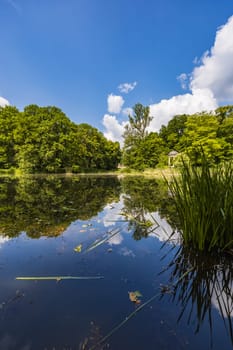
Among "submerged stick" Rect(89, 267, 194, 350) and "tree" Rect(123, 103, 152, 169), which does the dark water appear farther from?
"tree" Rect(123, 103, 152, 169)

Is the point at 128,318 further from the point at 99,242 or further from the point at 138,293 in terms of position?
the point at 99,242

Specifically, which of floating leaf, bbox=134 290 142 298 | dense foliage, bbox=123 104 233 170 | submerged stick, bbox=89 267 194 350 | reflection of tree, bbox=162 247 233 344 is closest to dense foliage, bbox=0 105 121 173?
dense foliage, bbox=123 104 233 170

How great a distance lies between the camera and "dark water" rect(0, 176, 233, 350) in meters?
1.17

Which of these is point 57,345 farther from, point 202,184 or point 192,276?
point 202,184

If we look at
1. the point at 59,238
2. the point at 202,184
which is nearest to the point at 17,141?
the point at 59,238

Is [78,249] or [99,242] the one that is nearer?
[78,249]

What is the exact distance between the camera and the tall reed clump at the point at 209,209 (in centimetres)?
212

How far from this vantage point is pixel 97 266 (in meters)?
2.11

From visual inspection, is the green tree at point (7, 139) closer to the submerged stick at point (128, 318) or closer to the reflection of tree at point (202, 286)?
the reflection of tree at point (202, 286)

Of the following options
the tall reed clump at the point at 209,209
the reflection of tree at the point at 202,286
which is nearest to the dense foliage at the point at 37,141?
the tall reed clump at the point at 209,209

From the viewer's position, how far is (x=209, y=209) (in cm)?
211

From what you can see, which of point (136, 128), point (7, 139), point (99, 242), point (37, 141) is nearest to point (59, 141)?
point (37, 141)

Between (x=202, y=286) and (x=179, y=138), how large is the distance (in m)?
33.2

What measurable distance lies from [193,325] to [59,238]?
2.26 meters
